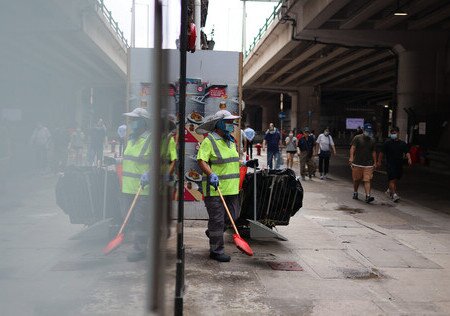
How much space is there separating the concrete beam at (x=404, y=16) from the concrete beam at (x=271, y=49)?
4.05m

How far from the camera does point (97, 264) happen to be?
1269mm

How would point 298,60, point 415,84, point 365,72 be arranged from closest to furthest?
point 415,84 < point 298,60 < point 365,72

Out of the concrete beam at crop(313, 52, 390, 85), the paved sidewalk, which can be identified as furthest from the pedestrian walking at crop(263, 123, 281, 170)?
the concrete beam at crop(313, 52, 390, 85)

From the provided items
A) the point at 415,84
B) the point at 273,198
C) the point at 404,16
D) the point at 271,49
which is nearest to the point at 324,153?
the point at 404,16

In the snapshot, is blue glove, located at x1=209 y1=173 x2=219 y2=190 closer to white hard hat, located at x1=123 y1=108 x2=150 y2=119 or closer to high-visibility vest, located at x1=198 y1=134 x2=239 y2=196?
high-visibility vest, located at x1=198 y1=134 x2=239 y2=196

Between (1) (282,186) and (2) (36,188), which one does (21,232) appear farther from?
(1) (282,186)

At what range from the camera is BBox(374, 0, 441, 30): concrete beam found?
17.1 m

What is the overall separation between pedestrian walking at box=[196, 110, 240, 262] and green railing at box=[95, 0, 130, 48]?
416 cm

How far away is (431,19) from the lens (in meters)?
19.4

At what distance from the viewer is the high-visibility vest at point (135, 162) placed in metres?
1.22

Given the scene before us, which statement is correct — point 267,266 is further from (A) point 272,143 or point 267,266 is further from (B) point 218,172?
(A) point 272,143

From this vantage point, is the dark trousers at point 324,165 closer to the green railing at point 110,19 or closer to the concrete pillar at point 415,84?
the concrete pillar at point 415,84

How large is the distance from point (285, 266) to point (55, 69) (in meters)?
4.81

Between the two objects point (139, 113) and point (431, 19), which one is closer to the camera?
point (139, 113)
